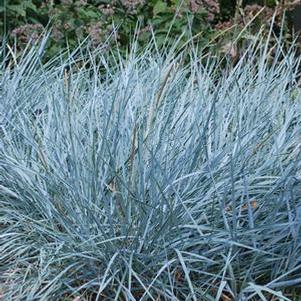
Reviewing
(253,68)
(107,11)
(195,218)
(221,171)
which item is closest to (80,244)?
(195,218)

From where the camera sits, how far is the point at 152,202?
9.34ft

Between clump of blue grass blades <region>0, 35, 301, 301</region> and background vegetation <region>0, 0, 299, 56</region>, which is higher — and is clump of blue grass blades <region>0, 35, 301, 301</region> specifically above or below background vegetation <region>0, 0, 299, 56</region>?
above

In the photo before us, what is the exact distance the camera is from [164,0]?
18.8 feet

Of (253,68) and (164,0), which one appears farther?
(164,0)

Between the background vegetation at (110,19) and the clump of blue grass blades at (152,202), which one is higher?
the clump of blue grass blades at (152,202)

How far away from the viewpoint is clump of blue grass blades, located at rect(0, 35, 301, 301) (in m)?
2.75

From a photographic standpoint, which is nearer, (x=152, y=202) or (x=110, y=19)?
(x=152, y=202)

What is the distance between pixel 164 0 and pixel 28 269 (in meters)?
3.35

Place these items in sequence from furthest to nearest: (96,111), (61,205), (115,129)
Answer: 1. (96,111)
2. (115,129)
3. (61,205)

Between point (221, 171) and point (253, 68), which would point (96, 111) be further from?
point (253, 68)

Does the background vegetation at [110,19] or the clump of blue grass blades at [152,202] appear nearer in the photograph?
the clump of blue grass blades at [152,202]

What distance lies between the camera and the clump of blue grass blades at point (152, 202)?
2752 mm

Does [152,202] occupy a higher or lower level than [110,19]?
higher

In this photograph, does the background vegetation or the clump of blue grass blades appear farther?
the background vegetation
